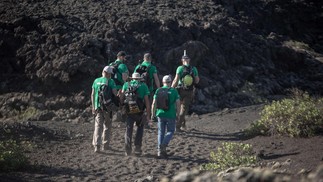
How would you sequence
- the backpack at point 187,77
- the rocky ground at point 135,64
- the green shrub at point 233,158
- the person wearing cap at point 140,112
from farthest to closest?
the backpack at point 187,77 < the person wearing cap at point 140,112 < the rocky ground at point 135,64 < the green shrub at point 233,158

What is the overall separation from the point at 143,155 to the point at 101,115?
1.27 meters

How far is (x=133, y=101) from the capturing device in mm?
8094

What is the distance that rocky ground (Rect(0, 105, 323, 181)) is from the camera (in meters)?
6.80

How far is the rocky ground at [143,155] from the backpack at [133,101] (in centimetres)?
100

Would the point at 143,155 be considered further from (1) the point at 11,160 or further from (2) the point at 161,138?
(1) the point at 11,160

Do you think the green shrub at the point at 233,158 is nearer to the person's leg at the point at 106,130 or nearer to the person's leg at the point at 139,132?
the person's leg at the point at 139,132

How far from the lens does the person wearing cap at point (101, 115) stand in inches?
336

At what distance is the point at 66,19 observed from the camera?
17.3 metres

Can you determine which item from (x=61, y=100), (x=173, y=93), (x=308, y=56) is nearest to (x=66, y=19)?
(x=61, y=100)

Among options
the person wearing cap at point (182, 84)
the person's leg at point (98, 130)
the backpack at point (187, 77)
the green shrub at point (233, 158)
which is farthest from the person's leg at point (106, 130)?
the green shrub at point (233, 158)

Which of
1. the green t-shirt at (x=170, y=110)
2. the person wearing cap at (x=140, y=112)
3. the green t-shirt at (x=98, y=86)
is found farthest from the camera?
the green t-shirt at (x=98, y=86)

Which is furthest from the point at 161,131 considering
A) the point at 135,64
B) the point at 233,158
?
the point at 135,64

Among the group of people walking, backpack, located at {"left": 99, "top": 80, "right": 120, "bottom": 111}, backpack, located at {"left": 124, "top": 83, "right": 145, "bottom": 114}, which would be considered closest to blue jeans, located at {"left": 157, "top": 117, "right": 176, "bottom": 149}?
the group of people walking

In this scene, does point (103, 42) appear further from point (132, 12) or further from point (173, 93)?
point (173, 93)
